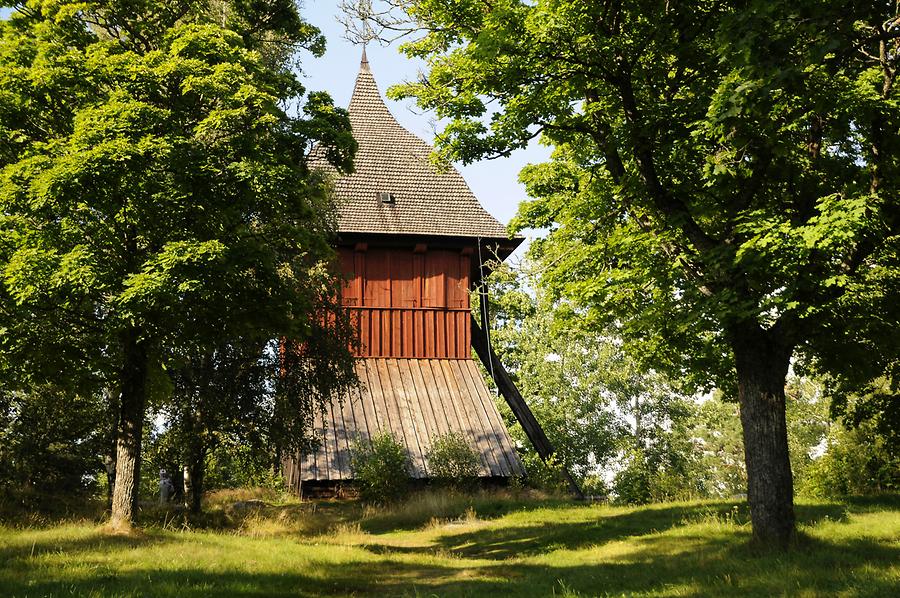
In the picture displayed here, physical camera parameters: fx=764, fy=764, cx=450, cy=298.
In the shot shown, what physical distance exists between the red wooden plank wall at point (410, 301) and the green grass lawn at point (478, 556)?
920 cm

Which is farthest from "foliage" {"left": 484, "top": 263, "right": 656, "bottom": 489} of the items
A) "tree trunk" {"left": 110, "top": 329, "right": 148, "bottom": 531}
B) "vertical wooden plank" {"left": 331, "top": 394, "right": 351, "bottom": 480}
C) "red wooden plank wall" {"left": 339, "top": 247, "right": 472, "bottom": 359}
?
"tree trunk" {"left": 110, "top": 329, "right": 148, "bottom": 531}

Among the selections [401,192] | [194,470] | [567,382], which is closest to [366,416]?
[194,470]

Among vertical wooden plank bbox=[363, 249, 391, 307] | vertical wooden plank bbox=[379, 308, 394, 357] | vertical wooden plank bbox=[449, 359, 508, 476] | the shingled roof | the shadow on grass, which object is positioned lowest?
the shadow on grass

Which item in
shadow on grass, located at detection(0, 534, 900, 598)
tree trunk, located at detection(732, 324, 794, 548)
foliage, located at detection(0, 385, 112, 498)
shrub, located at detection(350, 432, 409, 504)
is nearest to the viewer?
shadow on grass, located at detection(0, 534, 900, 598)

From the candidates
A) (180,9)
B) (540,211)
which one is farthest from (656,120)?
(180,9)

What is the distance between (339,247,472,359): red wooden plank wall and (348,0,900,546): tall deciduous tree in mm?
12758

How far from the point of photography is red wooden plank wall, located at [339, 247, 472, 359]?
26250 mm

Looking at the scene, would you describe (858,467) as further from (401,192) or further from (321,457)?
(401,192)

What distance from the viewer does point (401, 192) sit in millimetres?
27234

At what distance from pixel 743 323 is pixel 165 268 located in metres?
9.02

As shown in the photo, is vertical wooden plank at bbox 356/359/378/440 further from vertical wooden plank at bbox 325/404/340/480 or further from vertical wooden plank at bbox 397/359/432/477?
vertical wooden plank at bbox 397/359/432/477

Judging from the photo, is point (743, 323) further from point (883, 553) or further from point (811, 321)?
point (883, 553)

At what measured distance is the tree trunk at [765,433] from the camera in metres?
11.0

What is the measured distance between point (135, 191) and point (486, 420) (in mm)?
14817
